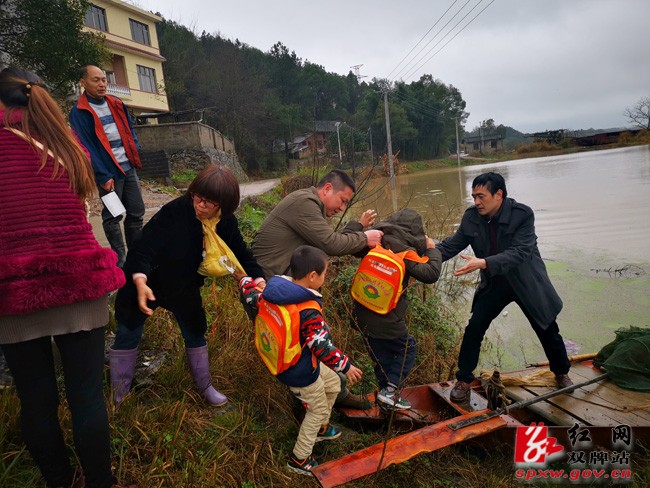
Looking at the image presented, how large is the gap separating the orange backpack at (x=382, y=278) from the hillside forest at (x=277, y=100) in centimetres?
1199

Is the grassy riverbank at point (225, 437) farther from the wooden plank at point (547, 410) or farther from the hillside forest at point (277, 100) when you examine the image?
the hillside forest at point (277, 100)

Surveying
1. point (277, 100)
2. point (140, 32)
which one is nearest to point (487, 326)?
point (140, 32)

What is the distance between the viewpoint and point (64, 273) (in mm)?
1567

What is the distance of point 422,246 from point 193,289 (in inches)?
63.6

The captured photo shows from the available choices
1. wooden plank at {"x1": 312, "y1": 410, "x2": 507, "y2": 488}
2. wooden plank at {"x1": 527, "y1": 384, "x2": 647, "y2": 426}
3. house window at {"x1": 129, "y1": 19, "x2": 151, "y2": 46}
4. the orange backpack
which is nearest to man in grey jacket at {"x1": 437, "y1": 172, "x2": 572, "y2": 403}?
wooden plank at {"x1": 527, "y1": 384, "x2": 647, "y2": 426}

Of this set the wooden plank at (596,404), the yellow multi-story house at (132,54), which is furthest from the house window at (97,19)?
the wooden plank at (596,404)

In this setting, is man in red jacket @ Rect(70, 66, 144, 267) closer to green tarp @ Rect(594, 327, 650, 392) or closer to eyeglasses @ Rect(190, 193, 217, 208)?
eyeglasses @ Rect(190, 193, 217, 208)

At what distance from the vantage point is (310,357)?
230 cm

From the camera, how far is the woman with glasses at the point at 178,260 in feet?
7.52

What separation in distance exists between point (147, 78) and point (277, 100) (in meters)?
15.1

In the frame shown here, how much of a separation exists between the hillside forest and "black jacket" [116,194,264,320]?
1260 centimetres

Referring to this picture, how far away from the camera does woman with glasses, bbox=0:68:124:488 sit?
4.96 feet

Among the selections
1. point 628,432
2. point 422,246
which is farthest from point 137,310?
point 628,432

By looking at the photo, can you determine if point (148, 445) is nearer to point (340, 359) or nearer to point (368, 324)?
point (340, 359)
